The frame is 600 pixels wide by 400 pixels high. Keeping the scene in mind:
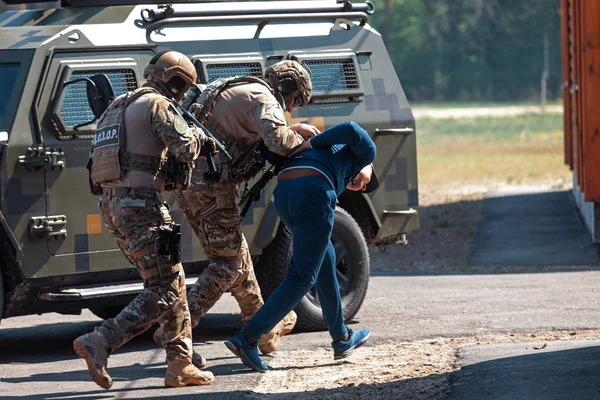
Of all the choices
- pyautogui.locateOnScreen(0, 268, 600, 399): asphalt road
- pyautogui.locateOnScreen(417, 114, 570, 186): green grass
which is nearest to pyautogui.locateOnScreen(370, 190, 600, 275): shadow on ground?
pyautogui.locateOnScreen(0, 268, 600, 399): asphalt road

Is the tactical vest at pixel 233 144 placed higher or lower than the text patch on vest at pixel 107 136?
lower

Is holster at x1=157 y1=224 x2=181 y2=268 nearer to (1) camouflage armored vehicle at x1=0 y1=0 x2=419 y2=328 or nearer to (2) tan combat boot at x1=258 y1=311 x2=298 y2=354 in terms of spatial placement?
(2) tan combat boot at x1=258 y1=311 x2=298 y2=354

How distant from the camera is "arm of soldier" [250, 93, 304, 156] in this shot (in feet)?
23.0

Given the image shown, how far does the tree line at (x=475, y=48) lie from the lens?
2539 inches

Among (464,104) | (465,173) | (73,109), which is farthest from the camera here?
(464,104)

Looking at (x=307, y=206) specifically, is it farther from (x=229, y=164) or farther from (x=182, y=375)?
(x=182, y=375)

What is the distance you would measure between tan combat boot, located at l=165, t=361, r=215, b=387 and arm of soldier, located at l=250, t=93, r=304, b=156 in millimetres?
1319

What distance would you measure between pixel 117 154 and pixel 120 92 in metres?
1.70

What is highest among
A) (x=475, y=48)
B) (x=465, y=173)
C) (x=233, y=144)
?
(x=233, y=144)

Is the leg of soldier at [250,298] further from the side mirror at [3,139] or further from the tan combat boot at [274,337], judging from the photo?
the side mirror at [3,139]

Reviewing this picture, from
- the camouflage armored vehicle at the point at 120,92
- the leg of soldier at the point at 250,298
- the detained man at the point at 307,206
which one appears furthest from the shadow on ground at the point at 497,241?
the detained man at the point at 307,206

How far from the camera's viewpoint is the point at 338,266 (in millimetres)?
9023

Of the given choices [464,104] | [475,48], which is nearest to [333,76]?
[464,104]

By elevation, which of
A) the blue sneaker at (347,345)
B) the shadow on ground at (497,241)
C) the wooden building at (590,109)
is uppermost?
the blue sneaker at (347,345)
